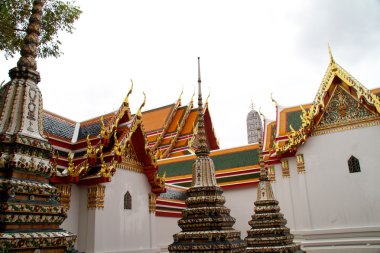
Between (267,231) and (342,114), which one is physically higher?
(342,114)

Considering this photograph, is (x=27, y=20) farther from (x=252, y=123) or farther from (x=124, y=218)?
(x=252, y=123)

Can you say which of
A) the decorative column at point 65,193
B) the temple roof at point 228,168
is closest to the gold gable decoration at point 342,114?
the temple roof at point 228,168

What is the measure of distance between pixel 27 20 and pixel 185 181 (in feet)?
28.8

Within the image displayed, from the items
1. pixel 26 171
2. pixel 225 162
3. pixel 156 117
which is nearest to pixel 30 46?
pixel 26 171

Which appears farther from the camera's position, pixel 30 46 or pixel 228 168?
pixel 228 168

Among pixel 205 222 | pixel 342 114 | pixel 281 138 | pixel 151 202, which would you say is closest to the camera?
pixel 205 222

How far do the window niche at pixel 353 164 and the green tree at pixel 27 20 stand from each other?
25.8 ft

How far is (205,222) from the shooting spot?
14.2ft

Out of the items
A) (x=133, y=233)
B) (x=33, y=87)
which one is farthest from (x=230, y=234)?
(x=133, y=233)

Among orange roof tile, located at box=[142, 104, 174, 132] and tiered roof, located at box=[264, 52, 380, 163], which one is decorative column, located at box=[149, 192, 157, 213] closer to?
tiered roof, located at box=[264, 52, 380, 163]

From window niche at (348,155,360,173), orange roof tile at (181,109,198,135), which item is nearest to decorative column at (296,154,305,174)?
window niche at (348,155,360,173)

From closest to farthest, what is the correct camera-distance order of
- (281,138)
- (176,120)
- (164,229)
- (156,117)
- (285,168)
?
(164,229) < (285,168) < (281,138) < (176,120) < (156,117)

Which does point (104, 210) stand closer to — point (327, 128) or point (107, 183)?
point (107, 183)

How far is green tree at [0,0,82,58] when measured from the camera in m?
5.92
